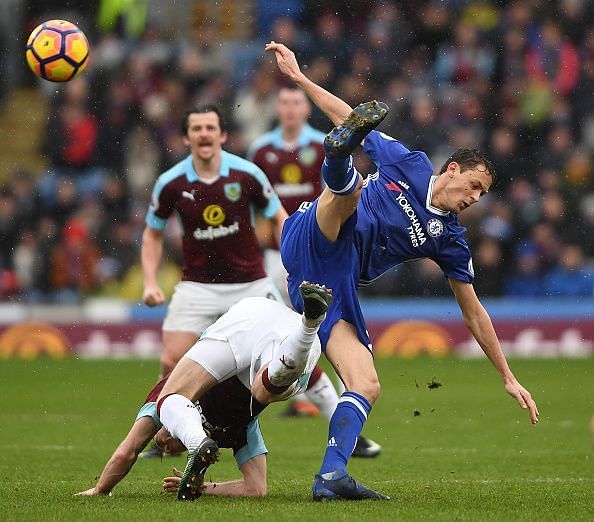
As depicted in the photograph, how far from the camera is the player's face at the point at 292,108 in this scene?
12117 millimetres

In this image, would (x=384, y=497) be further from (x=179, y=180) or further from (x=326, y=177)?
(x=179, y=180)

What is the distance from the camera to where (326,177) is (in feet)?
22.9

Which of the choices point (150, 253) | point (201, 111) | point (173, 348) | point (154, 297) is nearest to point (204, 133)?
point (201, 111)

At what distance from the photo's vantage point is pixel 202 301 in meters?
10.0

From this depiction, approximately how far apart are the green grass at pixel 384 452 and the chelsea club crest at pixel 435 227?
1496 mm

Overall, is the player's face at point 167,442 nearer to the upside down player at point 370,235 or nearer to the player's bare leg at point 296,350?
the player's bare leg at point 296,350

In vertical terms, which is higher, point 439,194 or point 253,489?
point 439,194

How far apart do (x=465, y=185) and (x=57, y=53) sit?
3311mm

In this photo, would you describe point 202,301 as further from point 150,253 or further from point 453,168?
point 453,168

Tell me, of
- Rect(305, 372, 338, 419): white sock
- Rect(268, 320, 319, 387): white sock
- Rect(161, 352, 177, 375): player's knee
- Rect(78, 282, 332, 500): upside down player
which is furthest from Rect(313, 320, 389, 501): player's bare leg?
Rect(161, 352, 177, 375): player's knee

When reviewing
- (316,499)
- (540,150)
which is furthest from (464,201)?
(540,150)

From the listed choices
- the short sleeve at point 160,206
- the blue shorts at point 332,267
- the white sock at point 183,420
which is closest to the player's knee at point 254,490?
the white sock at point 183,420

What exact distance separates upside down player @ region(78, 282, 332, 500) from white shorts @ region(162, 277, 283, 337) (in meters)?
2.92

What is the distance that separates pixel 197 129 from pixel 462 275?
3.11 meters
